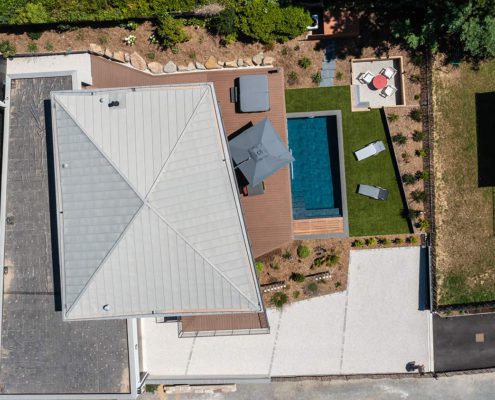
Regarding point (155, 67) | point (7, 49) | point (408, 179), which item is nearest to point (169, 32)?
point (155, 67)

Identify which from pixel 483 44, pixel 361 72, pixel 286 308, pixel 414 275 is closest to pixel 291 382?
pixel 286 308

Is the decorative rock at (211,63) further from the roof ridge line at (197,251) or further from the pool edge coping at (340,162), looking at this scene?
the roof ridge line at (197,251)

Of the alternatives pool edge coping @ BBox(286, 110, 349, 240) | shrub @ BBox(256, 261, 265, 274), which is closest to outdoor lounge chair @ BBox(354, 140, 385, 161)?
pool edge coping @ BBox(286, 110, 349, 240)

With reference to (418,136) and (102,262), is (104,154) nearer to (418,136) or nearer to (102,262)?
(102,262)

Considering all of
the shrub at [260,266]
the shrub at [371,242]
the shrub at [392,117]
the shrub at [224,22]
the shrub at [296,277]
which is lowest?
the shrub at [296,277]

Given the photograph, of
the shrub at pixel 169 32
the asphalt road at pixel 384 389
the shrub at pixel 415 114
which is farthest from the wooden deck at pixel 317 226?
the shrub at pixel 169 32

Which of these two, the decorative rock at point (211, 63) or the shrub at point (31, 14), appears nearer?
the shrub at point (31, 14)
